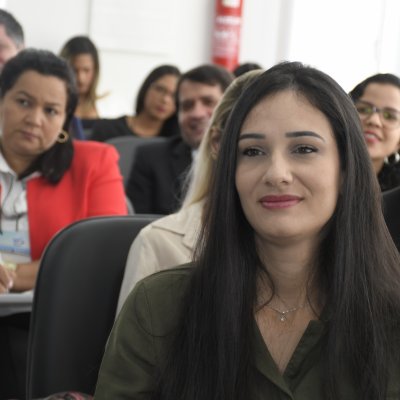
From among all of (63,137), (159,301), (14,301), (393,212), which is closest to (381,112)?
(393,212)

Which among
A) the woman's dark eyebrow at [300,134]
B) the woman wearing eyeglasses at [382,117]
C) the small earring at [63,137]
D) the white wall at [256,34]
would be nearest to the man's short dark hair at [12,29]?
the small earring at [63,137]

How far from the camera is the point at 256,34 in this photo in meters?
8.24

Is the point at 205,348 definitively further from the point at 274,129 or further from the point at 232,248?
the point at 274,129

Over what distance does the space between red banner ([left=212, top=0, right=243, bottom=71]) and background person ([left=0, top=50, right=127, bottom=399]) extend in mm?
4895

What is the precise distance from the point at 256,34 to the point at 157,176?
4655mm

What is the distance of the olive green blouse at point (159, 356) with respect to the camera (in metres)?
1.42

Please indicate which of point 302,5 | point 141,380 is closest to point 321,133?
point 141,380

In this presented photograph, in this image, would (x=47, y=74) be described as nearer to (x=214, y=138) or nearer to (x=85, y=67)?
(x=214, y=138)

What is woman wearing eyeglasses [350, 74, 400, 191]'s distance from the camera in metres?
2.89

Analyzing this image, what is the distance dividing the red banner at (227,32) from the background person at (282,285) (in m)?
6.38

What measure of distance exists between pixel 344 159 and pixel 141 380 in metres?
0.51

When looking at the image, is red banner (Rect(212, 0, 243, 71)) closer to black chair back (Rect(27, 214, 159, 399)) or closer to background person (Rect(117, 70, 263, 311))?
background person (Rect(117, 70, 263, 311))

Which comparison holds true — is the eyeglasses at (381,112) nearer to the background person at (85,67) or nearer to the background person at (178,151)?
the background person at (178,151)

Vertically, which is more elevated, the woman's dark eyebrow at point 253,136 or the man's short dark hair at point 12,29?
the man's short dark hair at point 12,29
